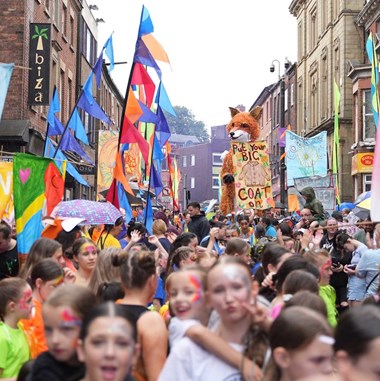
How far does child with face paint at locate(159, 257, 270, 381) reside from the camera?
3.95m

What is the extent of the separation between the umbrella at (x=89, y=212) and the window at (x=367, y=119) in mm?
27489

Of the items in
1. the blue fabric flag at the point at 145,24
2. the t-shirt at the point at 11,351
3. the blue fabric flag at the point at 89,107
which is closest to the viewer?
the t-shirt at the point at 11,351

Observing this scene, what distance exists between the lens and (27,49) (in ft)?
74.2

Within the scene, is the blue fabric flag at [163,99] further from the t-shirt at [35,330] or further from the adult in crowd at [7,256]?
the t-shirt at [35,330]

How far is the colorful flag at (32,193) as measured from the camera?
9.76m

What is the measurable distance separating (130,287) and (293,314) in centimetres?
168

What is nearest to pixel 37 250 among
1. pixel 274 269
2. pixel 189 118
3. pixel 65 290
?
pixel 274 269

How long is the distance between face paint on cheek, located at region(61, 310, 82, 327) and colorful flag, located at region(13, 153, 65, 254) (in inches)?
209

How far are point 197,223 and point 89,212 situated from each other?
331cm

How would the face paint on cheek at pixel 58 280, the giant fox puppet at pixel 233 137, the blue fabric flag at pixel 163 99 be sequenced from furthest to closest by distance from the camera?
the giant fox puppet at pixel 233 137 < the blue fabric flag at pixel 163 99 < the face paint on cheek at pixel 58 280

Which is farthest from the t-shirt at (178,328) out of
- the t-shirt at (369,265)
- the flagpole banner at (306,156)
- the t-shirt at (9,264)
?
the flagpole banner at (306,156)

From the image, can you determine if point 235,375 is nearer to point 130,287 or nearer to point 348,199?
point 130,287

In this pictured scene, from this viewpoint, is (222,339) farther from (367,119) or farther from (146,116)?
(367,119)

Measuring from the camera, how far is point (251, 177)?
19.1 meters
